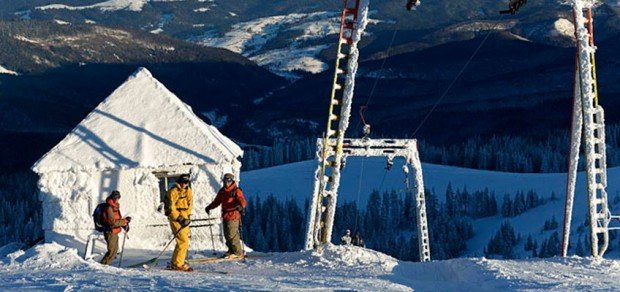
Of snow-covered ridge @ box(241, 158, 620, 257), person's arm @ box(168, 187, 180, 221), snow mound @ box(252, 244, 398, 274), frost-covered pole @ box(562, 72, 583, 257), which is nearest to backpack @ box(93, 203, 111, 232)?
person's arm @ box(168, 187, 180, 221)

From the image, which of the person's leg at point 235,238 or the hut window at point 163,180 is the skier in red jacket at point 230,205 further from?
the hut window at point 163,180

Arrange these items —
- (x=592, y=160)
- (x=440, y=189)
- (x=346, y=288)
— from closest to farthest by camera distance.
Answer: (x=346, y=288)
(x=592, y=160)
(x=440, y=189)

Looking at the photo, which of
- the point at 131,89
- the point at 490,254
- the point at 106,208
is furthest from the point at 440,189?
the point at 106,208

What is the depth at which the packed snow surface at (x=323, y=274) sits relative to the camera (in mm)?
20312

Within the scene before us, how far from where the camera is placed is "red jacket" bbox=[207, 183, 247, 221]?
25.8 metres

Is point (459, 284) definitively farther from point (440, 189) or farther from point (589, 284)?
point (440, 189)

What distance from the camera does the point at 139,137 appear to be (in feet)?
101

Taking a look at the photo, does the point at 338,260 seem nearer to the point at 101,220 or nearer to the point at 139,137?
the point at 101,220

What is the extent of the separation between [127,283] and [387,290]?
4224mm

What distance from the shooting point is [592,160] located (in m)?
27.6

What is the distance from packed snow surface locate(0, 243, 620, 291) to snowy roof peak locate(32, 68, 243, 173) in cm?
469

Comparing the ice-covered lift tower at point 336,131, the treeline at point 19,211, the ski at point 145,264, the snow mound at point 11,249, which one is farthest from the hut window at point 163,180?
the treeline at point 19,211

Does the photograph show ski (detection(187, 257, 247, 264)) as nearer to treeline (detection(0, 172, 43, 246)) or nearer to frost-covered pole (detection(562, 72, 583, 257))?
frost-covered pole (detection(562, 72, 583, 257))

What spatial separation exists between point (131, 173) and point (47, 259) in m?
7.02
